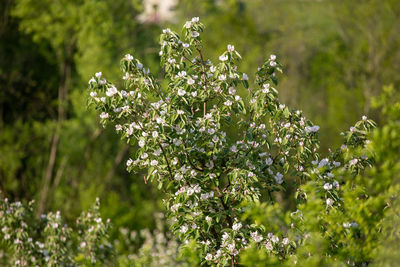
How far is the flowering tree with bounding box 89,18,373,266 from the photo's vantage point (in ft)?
12.9

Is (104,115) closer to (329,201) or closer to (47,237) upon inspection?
(329,201)

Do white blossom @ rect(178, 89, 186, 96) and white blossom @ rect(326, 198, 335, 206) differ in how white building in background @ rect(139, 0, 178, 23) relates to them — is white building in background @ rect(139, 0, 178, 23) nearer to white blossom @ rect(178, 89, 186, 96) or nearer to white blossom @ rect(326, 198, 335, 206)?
white blossom @ rect(178, 89, 186, 96)

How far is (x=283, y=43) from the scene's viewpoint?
2125 cm

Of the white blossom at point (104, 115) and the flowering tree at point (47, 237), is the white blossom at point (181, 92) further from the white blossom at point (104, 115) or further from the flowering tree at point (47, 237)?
the flowering tree at point (47, 237)

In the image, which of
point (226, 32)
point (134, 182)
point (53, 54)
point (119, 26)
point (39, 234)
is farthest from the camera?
point (226, 32)

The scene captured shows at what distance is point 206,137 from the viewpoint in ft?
13.4

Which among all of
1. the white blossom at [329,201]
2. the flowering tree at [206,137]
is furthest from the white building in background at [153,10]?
the white blossom at [329,201]

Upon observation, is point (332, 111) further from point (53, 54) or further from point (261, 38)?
point (53, 54)

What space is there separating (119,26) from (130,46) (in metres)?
0.61

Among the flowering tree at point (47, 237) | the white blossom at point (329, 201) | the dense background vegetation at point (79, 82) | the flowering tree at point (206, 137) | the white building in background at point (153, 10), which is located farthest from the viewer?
the white building in background at point (153, 10)

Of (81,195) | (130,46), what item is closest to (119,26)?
(130,46)

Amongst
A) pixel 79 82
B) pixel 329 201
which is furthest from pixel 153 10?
pixel 329 201

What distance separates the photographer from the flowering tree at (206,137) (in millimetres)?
3943

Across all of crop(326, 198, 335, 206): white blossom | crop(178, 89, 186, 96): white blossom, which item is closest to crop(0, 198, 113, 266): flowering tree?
crop(178, 89, 186, 96): white blossom
